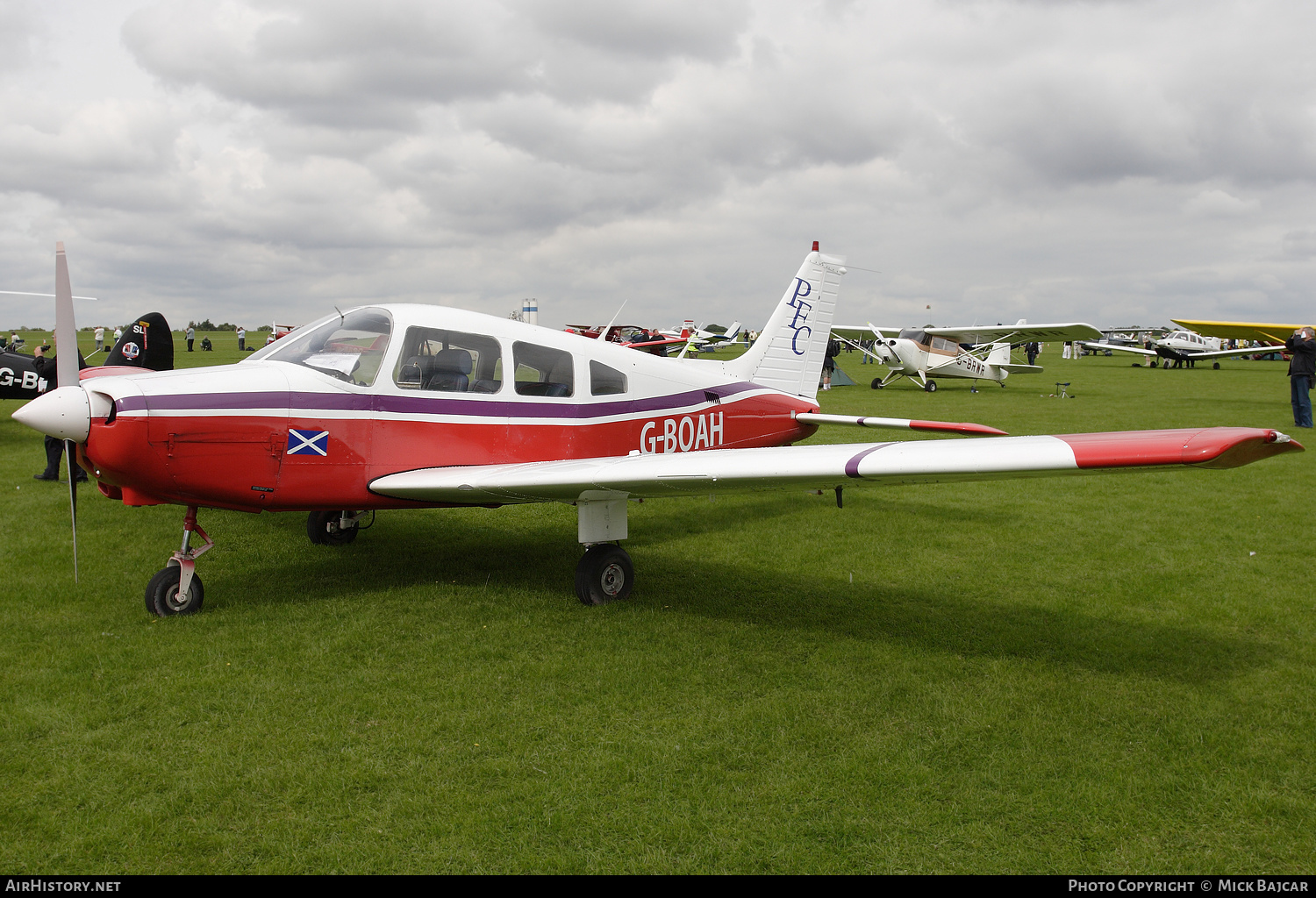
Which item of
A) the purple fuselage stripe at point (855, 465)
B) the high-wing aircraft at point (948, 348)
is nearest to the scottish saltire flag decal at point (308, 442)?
the purple fuselage stripe at point (855, 465)

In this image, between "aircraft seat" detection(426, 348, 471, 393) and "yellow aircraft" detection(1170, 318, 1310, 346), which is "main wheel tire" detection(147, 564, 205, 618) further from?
"yellow aircraft" detection(1170, 318, 1310, 346)

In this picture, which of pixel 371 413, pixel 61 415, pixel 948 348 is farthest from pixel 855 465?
pixel 948 348

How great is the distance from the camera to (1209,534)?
8008 mm

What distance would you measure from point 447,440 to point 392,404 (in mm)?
491

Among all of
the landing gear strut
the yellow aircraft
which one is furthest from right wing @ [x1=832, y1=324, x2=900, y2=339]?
the landing gear strut

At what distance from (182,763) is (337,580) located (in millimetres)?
2929

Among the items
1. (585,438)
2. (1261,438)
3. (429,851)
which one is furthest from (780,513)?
(429,851)

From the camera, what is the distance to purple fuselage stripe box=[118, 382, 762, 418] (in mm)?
5090

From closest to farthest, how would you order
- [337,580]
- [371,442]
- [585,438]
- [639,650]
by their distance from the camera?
[639,650], [371,442], [337,580], [585,438]

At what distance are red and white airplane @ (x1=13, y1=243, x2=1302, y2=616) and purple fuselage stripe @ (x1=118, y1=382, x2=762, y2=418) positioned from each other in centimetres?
1
